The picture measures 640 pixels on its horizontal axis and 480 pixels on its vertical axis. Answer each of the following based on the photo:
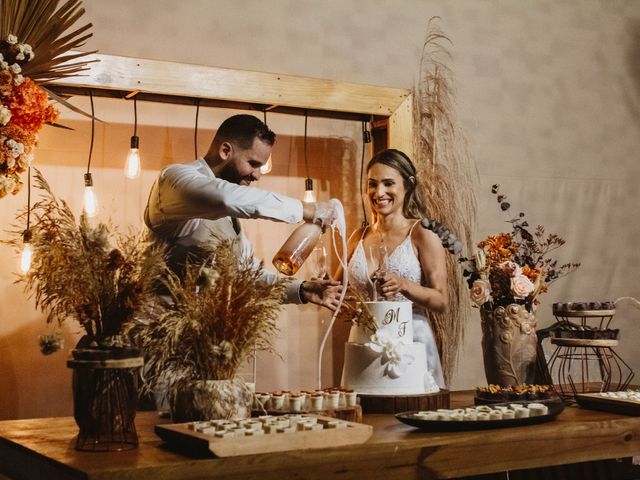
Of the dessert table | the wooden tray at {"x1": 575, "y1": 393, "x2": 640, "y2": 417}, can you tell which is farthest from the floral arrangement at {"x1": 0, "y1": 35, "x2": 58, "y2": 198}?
the wooden tray at {"x1": 575, "y1": 393, "x2": 640, "y2": 417}

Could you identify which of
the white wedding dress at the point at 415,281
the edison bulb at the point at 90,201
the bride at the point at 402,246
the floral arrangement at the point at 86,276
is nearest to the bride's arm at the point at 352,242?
the bride at the point at 402,246

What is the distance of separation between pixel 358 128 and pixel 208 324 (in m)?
2.30

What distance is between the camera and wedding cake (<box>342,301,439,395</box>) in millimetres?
2354

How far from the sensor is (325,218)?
2617 mm

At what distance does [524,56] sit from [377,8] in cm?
98

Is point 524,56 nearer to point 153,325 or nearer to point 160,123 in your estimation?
point 160,123

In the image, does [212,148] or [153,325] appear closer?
[153,325]

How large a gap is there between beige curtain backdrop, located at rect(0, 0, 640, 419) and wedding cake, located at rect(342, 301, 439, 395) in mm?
1399

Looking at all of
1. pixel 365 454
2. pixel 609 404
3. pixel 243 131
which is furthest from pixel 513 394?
pixel 243 131

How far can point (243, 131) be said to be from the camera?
325 centimetres

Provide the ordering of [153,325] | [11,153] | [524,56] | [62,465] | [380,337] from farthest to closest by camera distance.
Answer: [524,56], [11,153], [380,337], [153,325], [62,465]

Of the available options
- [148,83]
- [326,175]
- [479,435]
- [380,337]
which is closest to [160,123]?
[148,83]

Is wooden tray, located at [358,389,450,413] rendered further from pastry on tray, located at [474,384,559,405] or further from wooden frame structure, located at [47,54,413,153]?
wooden frame structure, located at [47,54,413,153]

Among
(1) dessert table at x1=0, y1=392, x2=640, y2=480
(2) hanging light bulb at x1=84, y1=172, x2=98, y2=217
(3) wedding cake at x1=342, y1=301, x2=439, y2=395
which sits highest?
(2) hanging light bulb at x1=84, y1=172, x2=98, y2=217
